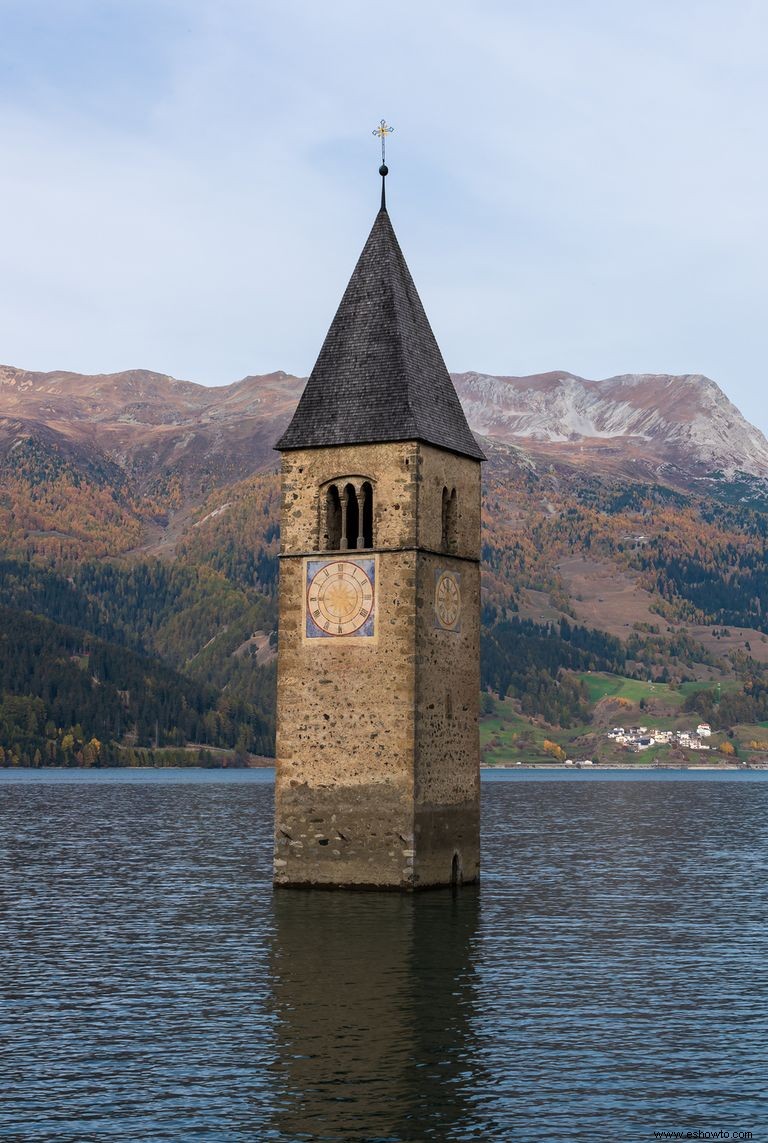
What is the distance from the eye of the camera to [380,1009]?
39.5 m

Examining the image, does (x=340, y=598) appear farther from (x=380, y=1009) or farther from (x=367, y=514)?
(x=380, y=1009)

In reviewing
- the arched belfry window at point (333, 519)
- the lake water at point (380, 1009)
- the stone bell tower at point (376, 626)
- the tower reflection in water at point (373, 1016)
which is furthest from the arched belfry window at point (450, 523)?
the lake water at point (380, 1009)

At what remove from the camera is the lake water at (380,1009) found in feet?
99.0

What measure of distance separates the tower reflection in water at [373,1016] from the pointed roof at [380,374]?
54.6 ft

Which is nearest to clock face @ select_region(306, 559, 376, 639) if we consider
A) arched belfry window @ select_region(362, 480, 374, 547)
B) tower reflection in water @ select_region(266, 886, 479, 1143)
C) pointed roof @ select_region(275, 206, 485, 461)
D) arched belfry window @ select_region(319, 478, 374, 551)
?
arched belfry window @ select_region(319, 478, 374, 551)

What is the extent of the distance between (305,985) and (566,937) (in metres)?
13.7

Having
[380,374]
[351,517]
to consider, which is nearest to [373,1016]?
[351,517]

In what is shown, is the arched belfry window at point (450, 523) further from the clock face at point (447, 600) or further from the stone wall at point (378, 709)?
the clock face at point (447, 600)

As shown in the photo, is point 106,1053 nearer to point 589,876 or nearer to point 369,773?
point 369,773

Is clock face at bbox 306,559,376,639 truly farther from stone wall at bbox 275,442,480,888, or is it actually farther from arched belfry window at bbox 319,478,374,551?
arched belfry window at bbox 319,478,374,551

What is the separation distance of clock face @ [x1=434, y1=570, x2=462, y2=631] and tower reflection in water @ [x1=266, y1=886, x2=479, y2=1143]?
9.90m

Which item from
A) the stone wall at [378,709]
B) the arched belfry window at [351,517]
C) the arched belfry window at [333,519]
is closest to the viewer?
the stone wall at [378,709]

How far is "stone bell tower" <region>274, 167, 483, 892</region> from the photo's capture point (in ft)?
185

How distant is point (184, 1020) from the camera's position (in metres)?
38.6
